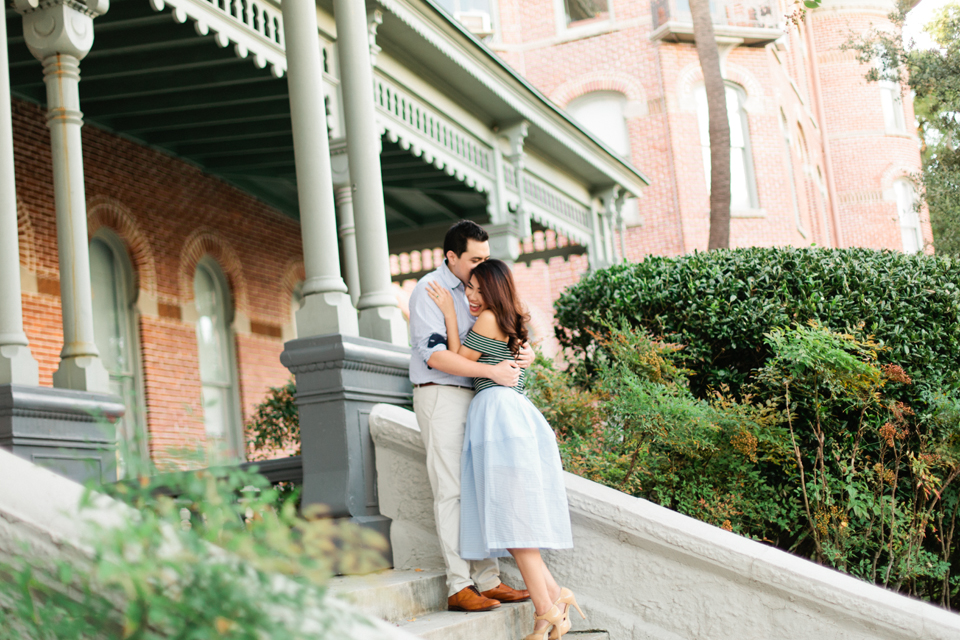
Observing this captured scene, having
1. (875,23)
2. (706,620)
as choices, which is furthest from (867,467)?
(875,23)

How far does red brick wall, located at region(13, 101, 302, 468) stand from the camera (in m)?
9.30

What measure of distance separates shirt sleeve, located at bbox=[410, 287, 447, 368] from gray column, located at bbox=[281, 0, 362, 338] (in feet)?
2.88

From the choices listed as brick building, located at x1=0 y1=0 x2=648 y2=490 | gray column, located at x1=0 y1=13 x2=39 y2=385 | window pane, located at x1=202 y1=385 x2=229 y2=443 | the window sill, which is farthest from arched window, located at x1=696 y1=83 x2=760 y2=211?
gray column, located at x1=0 y1=13 x2=39 y2=385

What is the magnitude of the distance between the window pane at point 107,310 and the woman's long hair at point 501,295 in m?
7.22

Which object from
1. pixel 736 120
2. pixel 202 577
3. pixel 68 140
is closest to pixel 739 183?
pixel 736 120

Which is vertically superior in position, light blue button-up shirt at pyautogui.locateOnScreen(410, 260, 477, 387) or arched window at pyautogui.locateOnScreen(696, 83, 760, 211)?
arched window at pyautogui.locateOnScreen(696, 83, 760, 211)

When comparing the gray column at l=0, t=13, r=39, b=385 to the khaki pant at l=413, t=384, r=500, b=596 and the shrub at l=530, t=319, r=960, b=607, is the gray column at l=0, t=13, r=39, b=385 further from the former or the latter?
the shrub at l=530, t=319, r=960, b=607

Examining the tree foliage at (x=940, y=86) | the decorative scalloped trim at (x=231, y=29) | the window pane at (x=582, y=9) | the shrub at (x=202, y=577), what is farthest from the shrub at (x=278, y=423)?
the window pane at (x=582, y=9)

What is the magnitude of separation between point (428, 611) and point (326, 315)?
1714 millimetres

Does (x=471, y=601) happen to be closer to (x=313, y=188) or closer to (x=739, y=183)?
(x=313, y=188)

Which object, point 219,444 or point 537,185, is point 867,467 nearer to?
point 219,444

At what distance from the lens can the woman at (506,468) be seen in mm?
3918

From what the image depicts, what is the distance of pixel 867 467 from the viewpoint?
18.7 ft

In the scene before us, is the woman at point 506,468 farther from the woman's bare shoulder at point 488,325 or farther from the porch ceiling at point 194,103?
the porch ceiling at point 194,103
